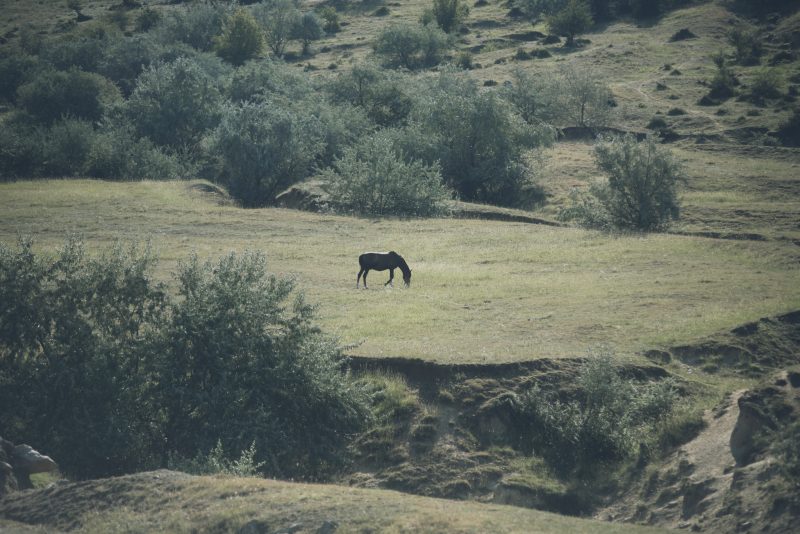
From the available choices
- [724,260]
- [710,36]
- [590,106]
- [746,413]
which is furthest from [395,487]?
[710,36]

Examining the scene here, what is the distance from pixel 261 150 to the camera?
56.6 metres

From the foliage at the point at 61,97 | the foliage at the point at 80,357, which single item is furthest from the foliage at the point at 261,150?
the foliage at the point at 80,357

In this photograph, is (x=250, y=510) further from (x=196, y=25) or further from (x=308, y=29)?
(x=196, y=25)

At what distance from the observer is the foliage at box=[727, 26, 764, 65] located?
79562 mm

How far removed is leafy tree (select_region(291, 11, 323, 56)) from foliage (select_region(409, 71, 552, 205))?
163 ft

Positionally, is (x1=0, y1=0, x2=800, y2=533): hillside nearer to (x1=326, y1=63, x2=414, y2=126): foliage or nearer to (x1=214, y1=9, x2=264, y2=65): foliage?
(x1=326, y1=63, x2=414, y2=126): foliage

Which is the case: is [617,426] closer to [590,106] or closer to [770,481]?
[770,481]

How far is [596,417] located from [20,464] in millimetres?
12466

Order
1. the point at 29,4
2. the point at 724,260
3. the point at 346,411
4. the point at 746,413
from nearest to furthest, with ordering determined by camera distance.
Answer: the point at 746,413
the point at 346,411
the point at 724,260
the point at 29,4

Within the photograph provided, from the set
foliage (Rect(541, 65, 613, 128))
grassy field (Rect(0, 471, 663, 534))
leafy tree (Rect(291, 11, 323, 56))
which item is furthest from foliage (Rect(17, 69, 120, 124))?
grassy field (Rect(0, 471, 663, 534))

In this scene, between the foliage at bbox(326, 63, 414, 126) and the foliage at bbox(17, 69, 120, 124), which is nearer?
the foliage at bbox(326, 63, 414, 126)

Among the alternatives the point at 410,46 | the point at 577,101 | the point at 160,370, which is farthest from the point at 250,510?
the point at 410,46

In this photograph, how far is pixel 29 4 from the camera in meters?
130

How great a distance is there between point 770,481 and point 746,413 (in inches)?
98.3
